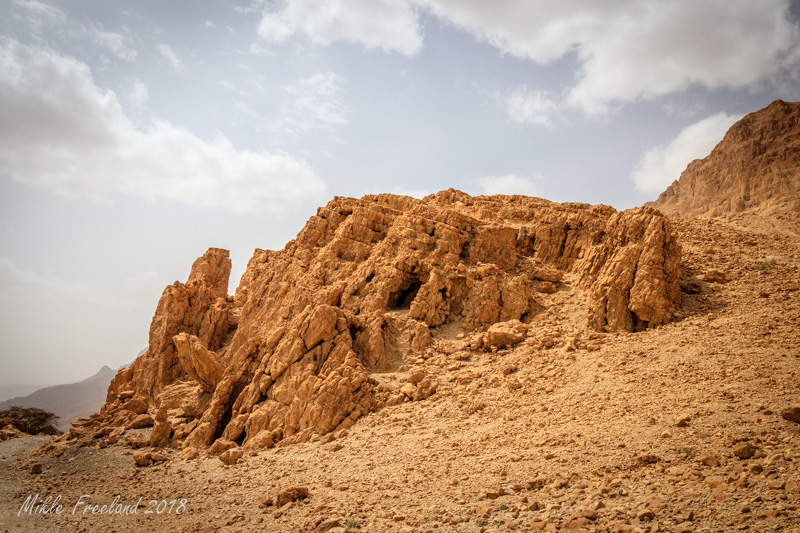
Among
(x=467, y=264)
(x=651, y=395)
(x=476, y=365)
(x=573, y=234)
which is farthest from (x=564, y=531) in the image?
(x=573, y=234)

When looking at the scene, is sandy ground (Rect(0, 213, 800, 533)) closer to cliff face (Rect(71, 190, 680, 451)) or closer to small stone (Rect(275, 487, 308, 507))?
small stone (Rect(275, 487, 308, 507))

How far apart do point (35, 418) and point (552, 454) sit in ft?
142

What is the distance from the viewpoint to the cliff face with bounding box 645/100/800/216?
1556 inches

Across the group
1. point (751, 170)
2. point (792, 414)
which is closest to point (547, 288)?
point (792, 414)

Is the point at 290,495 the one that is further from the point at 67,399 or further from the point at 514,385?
the point at 67,399

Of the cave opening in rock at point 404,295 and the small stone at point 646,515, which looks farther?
the cave opening in rock at point 404,295

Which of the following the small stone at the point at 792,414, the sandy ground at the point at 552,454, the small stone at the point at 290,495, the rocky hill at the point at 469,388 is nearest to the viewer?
the sandy ground at the point at 552,454

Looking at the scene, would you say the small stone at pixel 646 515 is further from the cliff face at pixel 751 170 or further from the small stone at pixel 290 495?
the cliff face at pixel 751 170

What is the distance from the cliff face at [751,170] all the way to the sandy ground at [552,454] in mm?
25439

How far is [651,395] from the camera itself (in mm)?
12102

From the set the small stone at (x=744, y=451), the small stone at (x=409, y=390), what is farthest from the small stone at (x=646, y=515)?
the small stone at (x=409, y=390)

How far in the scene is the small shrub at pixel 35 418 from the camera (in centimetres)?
3359

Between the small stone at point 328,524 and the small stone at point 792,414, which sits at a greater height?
the small stone at point 792,414

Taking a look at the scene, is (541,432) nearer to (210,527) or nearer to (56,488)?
(210,527)
